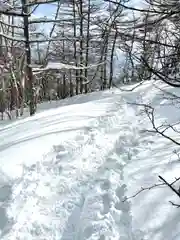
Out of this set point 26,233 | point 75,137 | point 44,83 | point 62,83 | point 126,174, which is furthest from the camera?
point 62,83

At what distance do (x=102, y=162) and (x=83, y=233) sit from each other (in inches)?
70.7

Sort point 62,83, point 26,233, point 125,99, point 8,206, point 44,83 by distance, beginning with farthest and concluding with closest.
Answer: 1. point 62,83
2. point 44,83
3. point 125,99
4. point 8,206
5. point 26,233

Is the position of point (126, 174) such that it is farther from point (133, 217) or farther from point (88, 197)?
point (133, 217)

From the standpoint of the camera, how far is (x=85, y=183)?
4.18m

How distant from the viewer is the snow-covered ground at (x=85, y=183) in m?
3.20

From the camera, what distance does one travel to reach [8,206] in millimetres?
3479

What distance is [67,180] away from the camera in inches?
166

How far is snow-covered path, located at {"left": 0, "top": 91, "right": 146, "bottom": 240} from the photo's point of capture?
10.7 feet

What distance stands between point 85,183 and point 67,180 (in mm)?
228

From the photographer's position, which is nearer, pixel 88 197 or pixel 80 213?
pixel 80 213

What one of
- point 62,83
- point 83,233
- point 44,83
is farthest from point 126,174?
point 62,83

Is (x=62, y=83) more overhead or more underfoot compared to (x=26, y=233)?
more underfoot

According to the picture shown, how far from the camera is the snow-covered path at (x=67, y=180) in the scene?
3.25 metres

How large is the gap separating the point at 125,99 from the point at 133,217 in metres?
7.54
